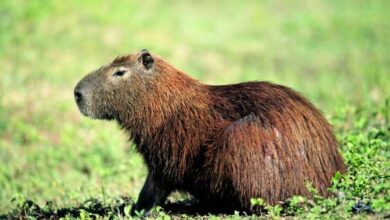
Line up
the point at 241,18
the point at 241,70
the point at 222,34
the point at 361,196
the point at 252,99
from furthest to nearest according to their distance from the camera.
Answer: the point at 241,18 → the point at 222,34 → the point at 241,70 → the point at 252,99 → the point at 361,196

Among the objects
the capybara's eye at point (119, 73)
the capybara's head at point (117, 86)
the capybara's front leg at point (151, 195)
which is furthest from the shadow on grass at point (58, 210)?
the capybara's eye at point (119, 73)

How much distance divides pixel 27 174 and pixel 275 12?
10066 millimetres

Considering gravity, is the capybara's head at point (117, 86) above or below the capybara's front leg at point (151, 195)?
above

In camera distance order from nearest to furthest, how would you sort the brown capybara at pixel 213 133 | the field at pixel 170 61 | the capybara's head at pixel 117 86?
the brown capybara at pixel 213 133 → the capybara's head at pixel 117 86 → the field at pixel 170 61

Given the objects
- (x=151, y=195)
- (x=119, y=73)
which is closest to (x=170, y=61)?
(x=119, y=73)

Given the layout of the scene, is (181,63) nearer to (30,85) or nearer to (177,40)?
(177,40)

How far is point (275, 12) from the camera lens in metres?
17.5

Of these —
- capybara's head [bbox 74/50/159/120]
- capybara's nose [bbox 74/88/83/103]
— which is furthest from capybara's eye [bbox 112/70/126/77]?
capybara's nose [bbox 74/88/83/103]

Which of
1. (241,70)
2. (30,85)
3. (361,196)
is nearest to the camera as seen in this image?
(361,196)

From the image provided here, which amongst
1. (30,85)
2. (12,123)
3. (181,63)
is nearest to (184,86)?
(12,123)

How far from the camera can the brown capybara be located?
537cm

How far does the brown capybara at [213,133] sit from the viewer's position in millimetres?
5367

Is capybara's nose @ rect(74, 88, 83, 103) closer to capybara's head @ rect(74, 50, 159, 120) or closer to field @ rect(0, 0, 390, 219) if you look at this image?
capybara's head @ rect(74, 50, 159, 120)

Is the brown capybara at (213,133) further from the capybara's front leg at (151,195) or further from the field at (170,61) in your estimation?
the field at (170,61)
